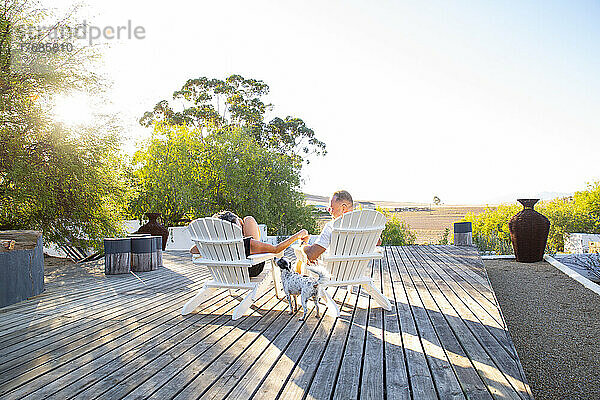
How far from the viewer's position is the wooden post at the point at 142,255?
6.34 metres

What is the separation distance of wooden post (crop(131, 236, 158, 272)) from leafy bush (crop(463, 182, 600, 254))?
7.35m

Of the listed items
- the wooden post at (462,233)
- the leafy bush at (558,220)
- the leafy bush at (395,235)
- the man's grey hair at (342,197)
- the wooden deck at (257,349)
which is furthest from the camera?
the leafy bush at (395,235)

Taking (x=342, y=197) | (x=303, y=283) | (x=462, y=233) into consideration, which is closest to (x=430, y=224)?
(x=462, y=233)

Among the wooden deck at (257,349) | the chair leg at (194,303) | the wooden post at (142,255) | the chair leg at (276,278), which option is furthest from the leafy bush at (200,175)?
the chair leg at (194,303)

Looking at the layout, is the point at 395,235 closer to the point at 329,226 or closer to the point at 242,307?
the point at 329,226

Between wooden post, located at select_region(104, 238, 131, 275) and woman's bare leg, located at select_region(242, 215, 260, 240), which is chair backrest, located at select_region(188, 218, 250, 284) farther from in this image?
wooden post, located at select_region(104, 238, 131, 275)

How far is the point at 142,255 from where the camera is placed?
250 inches

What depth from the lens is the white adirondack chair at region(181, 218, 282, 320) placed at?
3.58 metres

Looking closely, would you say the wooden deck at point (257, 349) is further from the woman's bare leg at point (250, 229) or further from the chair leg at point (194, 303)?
the woman's bare leg at point (250, 229)

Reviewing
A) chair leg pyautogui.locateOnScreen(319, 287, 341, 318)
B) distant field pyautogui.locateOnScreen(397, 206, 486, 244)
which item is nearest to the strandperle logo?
chair leg pyautogui.locateOnScreen(319, 287, 341, 318)

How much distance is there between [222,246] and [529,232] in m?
6.34

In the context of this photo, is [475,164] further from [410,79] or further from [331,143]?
[410,79]

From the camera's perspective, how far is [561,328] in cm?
393

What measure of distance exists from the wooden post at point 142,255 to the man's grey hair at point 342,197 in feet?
11.4
